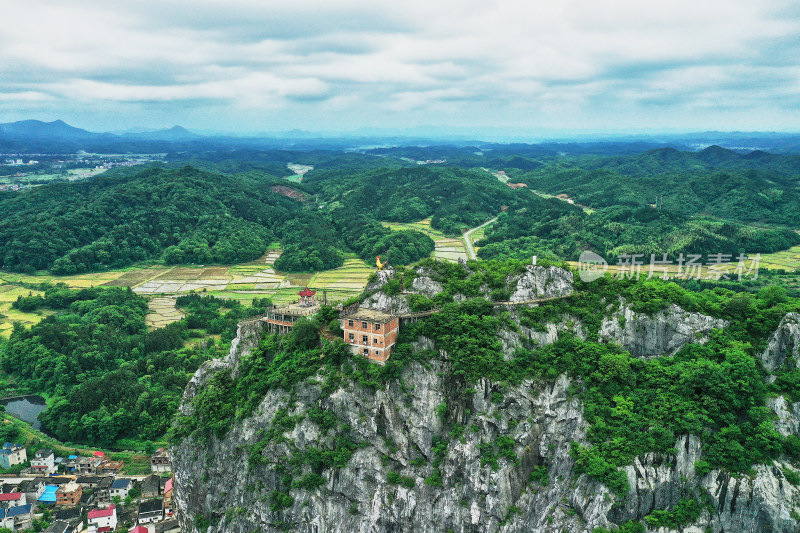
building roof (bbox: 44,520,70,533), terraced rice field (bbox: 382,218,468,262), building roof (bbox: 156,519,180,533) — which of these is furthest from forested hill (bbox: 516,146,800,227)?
building roof (bbox: 44,520,70,533)

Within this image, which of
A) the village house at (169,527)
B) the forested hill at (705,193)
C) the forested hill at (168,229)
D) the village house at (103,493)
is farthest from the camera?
the forested hill at (705,193)

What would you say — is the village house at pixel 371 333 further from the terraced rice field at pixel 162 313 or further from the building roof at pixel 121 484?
the terraced rice field at pixel 162 313

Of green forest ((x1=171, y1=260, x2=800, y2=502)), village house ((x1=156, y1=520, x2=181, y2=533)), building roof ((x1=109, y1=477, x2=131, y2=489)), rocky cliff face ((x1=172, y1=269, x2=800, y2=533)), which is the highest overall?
green forest ((x1=171, y1=260, x2=800, y2=502))

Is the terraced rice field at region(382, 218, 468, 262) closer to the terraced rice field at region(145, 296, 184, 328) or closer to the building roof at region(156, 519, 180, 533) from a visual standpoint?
the terraced rice field at region(145, 296, 184, 328)

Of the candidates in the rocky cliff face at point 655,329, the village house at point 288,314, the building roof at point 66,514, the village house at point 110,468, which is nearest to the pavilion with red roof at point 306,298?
the village house at point 288,314

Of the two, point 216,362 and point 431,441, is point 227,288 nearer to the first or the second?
point 216,362

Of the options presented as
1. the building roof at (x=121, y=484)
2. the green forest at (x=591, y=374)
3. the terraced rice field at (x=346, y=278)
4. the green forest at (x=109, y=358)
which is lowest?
the building roof at (x=121, y=484)

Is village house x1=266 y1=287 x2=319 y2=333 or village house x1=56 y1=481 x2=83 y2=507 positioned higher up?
village house x1=266 y1=287 x2=319 y2=333
